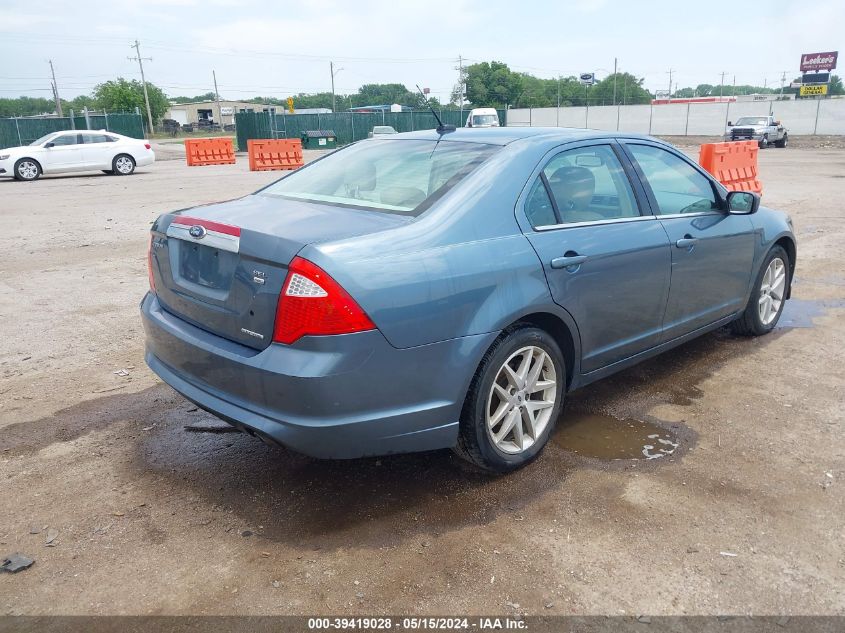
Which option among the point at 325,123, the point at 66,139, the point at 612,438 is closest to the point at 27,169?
the point at 66,139

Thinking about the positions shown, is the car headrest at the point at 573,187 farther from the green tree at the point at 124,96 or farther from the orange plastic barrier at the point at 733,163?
the green tree at the point at 124,96

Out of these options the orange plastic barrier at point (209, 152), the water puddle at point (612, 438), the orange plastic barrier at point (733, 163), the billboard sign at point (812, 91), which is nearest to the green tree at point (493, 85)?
the billboard sign at point (812, 91)

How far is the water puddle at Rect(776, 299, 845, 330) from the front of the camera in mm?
5887

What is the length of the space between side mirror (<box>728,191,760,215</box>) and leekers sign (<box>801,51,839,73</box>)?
80.3m

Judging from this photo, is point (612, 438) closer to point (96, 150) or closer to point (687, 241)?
point (687, 241)

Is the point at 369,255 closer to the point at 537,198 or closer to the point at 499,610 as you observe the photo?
the point at 537,198

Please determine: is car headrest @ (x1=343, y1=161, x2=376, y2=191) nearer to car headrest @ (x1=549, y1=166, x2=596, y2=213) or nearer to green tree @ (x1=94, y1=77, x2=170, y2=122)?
car headrest @ (x1=549, y1=166, x2=596, y2=213)

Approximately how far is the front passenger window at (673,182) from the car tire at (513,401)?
4.41ft

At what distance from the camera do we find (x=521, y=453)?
11.2 feet

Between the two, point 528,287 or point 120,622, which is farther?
point 528,287

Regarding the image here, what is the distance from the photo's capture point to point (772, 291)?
5488 millimetres

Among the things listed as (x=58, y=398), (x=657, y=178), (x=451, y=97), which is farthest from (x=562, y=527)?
(x=451, y=97)

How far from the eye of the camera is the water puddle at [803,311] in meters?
5.89

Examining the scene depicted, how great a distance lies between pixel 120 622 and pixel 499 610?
134 centimetres
